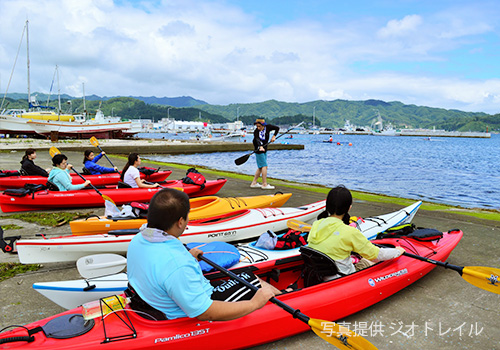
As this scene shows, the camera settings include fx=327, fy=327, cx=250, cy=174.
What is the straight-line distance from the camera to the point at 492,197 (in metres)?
15.3

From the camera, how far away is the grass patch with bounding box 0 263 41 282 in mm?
4306

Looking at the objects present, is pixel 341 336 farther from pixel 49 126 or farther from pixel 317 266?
pixel 49 126

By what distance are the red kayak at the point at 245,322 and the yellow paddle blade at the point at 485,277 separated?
714mm

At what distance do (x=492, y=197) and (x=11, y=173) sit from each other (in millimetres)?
19133

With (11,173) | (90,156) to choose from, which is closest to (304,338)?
(90,156)

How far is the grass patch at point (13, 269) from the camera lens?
431 cm

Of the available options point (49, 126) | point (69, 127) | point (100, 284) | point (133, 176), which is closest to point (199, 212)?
point (133, 176)

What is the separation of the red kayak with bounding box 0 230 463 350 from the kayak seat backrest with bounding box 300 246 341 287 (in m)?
0.12

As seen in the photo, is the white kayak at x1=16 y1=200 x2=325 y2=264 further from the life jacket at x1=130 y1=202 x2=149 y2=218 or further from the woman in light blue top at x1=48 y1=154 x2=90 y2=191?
the woman in light blue top at x1=48 y1=154 x2=90 y2=191

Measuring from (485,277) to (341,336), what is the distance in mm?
1895

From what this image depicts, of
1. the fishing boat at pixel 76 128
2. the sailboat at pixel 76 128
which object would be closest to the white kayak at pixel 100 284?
the sailboat at pixel 76 128

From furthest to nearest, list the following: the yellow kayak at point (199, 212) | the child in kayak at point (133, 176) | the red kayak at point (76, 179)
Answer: the red kayak at point (76, 179) → the child in kayak at point (133, 176) → the yellow kayak at point (199, 212)

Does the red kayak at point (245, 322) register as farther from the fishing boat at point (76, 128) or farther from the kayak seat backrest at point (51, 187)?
the fishing boat at point (76, 128)

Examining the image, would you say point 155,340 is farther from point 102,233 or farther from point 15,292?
point 102,233
